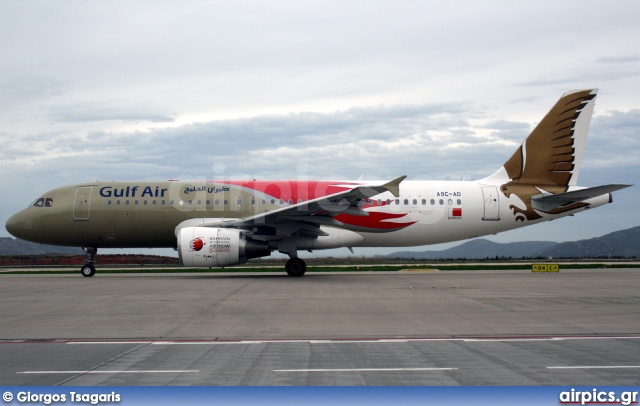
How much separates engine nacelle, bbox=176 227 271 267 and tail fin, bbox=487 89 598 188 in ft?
40.4

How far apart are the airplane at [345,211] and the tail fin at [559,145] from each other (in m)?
0.04

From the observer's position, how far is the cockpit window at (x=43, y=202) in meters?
25.3

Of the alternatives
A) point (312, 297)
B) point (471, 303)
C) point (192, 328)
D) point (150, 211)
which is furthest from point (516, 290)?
point (150, 211)

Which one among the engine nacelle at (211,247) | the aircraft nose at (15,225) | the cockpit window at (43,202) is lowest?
the engine nacelle at (211,247)

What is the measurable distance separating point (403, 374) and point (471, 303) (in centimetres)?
772

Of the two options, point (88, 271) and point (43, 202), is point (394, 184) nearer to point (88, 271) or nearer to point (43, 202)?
point (88, 271)

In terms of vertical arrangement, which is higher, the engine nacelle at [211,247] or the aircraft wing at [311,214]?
the aircraft wing at [311,214]

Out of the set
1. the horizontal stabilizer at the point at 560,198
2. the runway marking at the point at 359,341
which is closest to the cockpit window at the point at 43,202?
the runway marking at the point at 359,341

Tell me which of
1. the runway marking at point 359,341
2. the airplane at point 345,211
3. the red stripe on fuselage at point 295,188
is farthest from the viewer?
the red stripe on fuselage at point 295,188

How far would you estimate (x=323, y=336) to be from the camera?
9.73m

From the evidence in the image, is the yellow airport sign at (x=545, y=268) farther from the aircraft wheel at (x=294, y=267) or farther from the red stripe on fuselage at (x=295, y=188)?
the aircraft wheel at (x=294, y=267)

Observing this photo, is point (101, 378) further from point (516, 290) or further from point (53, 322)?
point (516, 290)

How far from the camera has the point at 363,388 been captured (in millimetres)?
6043

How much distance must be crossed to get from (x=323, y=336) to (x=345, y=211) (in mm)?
13307
